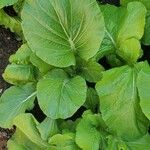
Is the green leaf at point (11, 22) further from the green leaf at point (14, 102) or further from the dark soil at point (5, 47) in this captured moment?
the green leaf at point (14, 102)

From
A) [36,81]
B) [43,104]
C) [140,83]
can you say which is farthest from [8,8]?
[140,83]

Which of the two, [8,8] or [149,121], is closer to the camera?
[149,121]

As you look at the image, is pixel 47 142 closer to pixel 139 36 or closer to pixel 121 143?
pixel 121 143

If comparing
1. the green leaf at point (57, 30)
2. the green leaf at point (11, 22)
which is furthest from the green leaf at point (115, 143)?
the green leaf at point (11, 22)

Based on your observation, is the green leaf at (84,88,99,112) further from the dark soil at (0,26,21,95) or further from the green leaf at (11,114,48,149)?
the dark soil at (0,26,21,95)

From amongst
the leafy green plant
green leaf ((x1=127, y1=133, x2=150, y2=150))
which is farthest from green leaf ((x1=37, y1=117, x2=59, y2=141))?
green leaf ((x1=127, y1=133, x2=150, y2=150))

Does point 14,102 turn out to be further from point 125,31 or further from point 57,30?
point 125,31
